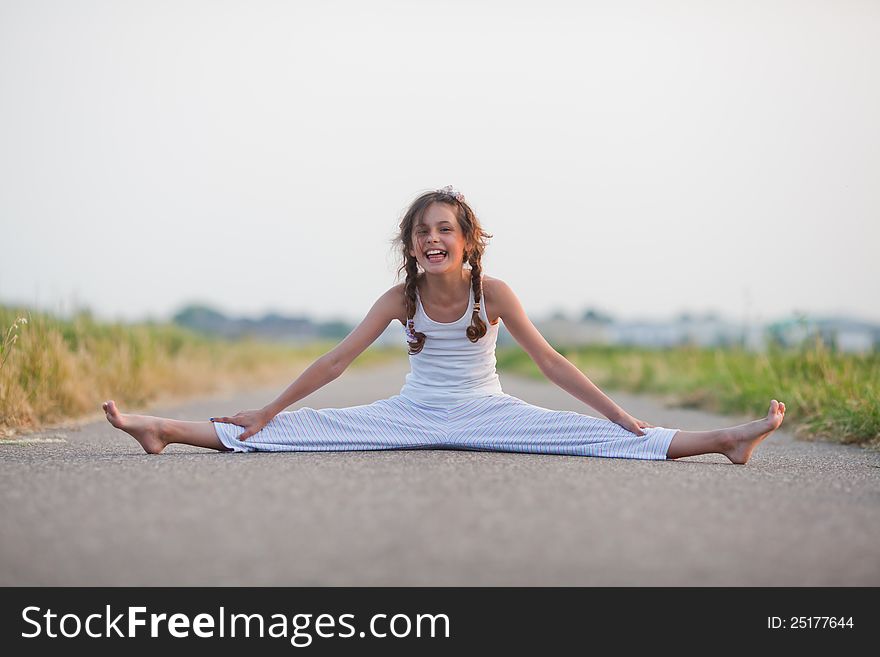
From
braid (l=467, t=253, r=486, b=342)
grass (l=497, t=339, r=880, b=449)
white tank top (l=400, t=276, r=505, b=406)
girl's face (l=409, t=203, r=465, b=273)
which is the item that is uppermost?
girl's face (l=409, t=203, r=465, b=273)

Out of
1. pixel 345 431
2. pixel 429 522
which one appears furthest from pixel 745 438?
pixel 429 522

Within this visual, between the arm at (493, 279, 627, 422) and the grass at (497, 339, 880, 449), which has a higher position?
the arm at (493, 279, 627, 422)

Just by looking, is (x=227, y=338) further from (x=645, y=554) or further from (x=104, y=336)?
(x=645, y=554)

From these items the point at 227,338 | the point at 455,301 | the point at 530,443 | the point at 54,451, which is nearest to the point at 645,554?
the point at 530,443

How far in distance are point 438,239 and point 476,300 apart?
0.41 meters

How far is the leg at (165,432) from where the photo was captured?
185 inches

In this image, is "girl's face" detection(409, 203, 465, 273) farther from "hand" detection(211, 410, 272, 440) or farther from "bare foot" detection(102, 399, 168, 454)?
"bare foot" detection(102, 399, 168, 454)

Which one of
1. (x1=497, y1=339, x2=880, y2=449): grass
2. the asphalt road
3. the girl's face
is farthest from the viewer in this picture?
(x1=497, y1=339, x2=880, y2=449): grass

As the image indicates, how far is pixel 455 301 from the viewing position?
520 centimetres

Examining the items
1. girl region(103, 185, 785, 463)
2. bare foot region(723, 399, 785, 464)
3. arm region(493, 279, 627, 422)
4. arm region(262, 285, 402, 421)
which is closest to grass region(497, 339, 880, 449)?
bare foot region(723, 399, 785, 464)

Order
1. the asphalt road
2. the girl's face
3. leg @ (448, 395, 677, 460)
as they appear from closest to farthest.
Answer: the asphalt road, leg @ (448, 395, 677, 460), the girl's face

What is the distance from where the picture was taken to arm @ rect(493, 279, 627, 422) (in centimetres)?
475

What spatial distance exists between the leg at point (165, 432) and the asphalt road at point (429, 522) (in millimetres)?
331

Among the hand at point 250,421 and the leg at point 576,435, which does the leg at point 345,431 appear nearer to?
the hand at point 250,421
